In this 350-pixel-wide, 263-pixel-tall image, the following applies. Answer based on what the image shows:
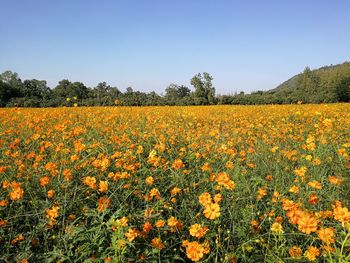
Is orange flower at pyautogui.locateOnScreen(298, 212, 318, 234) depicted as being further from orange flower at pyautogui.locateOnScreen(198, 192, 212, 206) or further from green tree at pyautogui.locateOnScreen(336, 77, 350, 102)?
green tree at pyautogui.locateOnScreen(336, 77, 350, 102)

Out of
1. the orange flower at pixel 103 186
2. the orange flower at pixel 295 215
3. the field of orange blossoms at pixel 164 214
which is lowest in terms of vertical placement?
the field of orange blossoms at pixel 164 214

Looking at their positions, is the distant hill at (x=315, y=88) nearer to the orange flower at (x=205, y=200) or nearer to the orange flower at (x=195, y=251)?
the orange flower at (x=205, y=200)

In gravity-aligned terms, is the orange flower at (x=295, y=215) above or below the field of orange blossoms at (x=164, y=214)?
above

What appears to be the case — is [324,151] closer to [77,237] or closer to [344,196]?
[344,196]

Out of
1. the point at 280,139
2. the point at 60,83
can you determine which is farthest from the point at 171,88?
the point at 280,139

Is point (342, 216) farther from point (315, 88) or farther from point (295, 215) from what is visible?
point (315, 88)

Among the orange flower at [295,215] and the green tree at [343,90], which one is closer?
the orange flower at [295,215]

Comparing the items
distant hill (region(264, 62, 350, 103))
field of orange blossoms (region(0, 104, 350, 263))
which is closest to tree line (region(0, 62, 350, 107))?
distant hill (region(264, 62, 350, 103))

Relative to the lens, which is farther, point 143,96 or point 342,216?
point 143,96

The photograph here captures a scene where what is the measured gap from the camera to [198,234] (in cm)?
150

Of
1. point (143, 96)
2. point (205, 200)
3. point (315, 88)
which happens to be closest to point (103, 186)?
point (205, 200)

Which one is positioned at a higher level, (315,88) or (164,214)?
(315,88)

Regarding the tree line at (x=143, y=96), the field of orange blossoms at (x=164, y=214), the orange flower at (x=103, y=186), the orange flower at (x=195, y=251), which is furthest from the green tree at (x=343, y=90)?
the orange flower at (x=195, y=251)

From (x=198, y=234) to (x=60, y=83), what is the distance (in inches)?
1107
